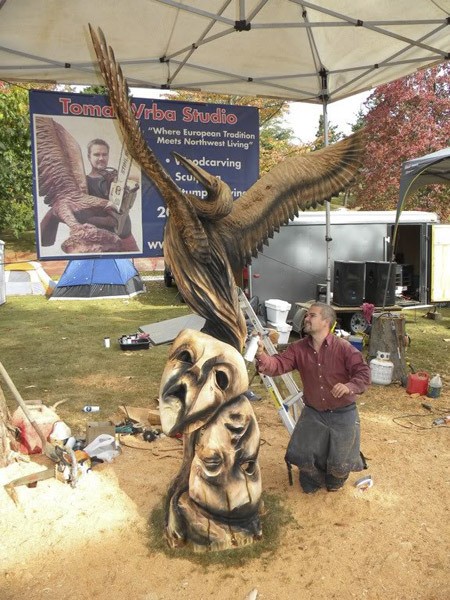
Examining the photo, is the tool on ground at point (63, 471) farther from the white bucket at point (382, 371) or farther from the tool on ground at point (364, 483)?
the white bucket at point (382, 371)

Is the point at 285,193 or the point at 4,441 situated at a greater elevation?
the point at 285,193

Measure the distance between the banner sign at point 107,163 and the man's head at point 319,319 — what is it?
230 centimetres

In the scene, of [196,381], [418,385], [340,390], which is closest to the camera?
[196,381]

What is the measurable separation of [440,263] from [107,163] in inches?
293

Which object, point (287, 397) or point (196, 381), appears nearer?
point (196, 381)

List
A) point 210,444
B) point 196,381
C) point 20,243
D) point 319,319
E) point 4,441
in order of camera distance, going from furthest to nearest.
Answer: point 20,243
point 4,441
point 319,319
point 210,444
point 196,381

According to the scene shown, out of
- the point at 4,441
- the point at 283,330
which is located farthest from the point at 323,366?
→ the point at 283,330

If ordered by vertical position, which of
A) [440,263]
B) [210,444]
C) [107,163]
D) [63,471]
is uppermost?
[107,163]

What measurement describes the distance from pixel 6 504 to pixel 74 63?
4.25 metres

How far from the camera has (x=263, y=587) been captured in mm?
2676

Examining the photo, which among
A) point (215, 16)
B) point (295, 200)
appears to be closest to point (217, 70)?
point (215, 16)

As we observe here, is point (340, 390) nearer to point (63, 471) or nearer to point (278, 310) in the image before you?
point (63, 471)

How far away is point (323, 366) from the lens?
347 centimetres

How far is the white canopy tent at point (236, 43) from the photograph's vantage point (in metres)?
4.48
